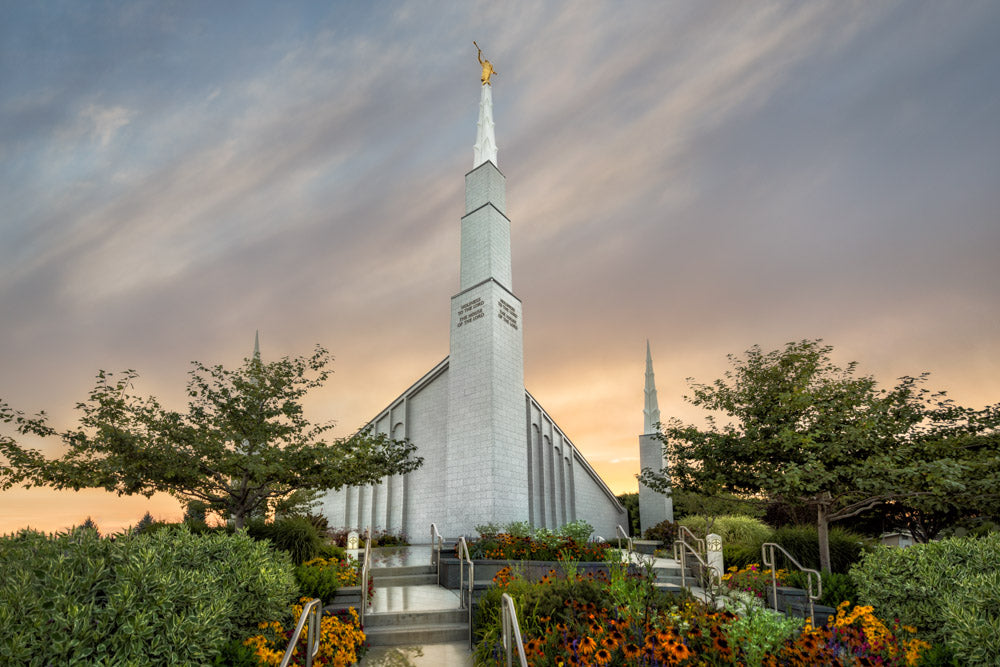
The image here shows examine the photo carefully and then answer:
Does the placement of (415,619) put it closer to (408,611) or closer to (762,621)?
(408,611)

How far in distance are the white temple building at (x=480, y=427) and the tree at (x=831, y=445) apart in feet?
20.4

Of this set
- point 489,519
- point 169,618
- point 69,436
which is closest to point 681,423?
point 489,519

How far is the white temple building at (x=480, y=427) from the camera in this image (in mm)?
19094

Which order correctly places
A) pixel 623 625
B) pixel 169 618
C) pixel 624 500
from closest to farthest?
pixel 169 618
pixel 623 625
pixel 624 500

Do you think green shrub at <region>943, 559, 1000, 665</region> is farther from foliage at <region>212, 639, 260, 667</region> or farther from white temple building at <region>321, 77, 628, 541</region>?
white temple building at <region>321, 77, 628, 541</region>

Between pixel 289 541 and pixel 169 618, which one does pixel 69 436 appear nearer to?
pixel 289 541

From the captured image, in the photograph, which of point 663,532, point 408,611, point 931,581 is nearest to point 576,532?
point 408,611

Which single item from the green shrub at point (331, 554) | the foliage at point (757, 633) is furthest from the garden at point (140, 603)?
the green shrub at point (331, 554)

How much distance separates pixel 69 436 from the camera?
12039 millimetres

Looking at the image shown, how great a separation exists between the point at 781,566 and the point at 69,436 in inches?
679

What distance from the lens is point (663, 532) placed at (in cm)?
2588

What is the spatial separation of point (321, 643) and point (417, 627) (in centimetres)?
229

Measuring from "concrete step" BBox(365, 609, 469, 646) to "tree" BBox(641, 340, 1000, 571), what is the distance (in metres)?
8.07

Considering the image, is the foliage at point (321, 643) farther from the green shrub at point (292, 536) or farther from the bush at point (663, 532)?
the bush at point (663, 532)
